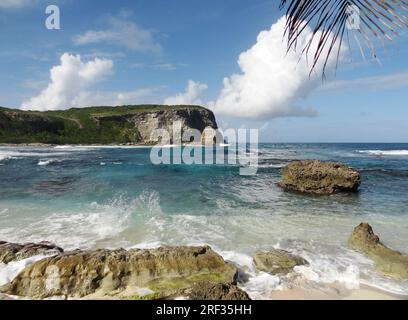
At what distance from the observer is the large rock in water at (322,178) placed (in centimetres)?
1864

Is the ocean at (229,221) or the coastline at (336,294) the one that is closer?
the coastline at (336,294)

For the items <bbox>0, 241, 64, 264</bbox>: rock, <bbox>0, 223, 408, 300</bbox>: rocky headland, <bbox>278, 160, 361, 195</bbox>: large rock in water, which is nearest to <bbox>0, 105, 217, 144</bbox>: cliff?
<bbox>278, 160, 361, 195</bbox>: large rock in water

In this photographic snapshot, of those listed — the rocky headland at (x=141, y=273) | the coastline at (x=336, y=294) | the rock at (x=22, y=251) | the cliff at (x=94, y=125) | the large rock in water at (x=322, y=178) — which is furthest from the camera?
the cliff at (x=94, y=125)

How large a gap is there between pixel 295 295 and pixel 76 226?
28.6 feet

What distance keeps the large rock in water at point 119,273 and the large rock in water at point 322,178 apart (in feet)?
43.3

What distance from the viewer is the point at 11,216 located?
12.9 meters

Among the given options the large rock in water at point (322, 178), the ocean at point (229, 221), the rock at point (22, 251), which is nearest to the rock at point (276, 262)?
the ocean at point (229, 221)

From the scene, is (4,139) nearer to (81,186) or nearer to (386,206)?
(81,186)

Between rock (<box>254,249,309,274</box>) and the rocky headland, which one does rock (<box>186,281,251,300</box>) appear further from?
rock (<box>254,249,309,274</box>)

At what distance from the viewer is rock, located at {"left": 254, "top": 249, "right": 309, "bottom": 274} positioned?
7.59 metres

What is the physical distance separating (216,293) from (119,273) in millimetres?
2488

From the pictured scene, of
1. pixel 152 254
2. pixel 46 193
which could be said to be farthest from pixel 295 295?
pixel 46 193

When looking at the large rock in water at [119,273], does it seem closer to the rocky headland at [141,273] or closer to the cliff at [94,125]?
the rocky headland at [141,273]

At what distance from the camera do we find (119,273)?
6.81 meters
